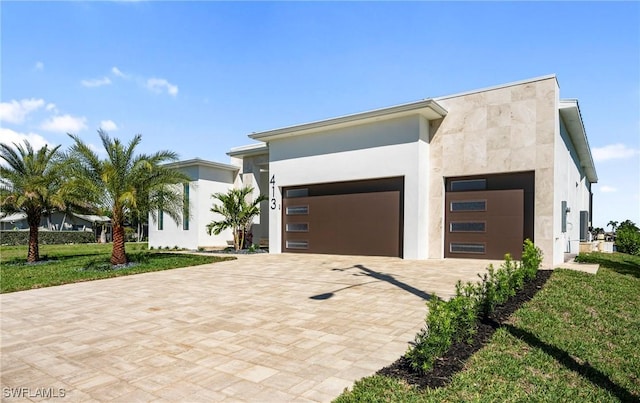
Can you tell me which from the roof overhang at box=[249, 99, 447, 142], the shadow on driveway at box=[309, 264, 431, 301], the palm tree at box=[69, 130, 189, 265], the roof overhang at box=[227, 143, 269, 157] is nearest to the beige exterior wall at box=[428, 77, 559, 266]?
the roof overhang at box=[249, 99, 447, 142]

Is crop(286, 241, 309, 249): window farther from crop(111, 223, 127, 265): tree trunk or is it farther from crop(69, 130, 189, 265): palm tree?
crop(111, 223, 127, 265): tree trunk

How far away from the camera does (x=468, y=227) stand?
1321 cm

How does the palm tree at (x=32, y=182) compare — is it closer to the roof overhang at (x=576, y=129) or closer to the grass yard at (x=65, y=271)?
the grass yard at (x=65, y=271)

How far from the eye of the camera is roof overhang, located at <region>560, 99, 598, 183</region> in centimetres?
1258

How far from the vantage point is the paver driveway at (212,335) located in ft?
12.3

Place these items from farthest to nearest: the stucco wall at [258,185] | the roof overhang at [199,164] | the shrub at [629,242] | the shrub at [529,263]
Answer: the shrub at [629,242], the stucco wall at [258,185], the roof overhang at [199,164], the shrub at [529,263]

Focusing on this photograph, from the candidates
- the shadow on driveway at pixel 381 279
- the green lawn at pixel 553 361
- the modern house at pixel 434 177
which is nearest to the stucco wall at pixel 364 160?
the modern house at pixel 434 177

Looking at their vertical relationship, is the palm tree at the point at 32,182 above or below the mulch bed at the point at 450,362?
above

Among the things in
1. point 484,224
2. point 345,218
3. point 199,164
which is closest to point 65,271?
point 199,164

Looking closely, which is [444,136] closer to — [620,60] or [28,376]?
[620,60]

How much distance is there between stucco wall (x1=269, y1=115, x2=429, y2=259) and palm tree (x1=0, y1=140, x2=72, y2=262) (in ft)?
27.1

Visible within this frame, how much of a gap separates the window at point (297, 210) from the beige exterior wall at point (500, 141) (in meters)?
5.42

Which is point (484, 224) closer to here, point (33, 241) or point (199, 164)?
point (199, 164)

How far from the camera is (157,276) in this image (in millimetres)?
11398
